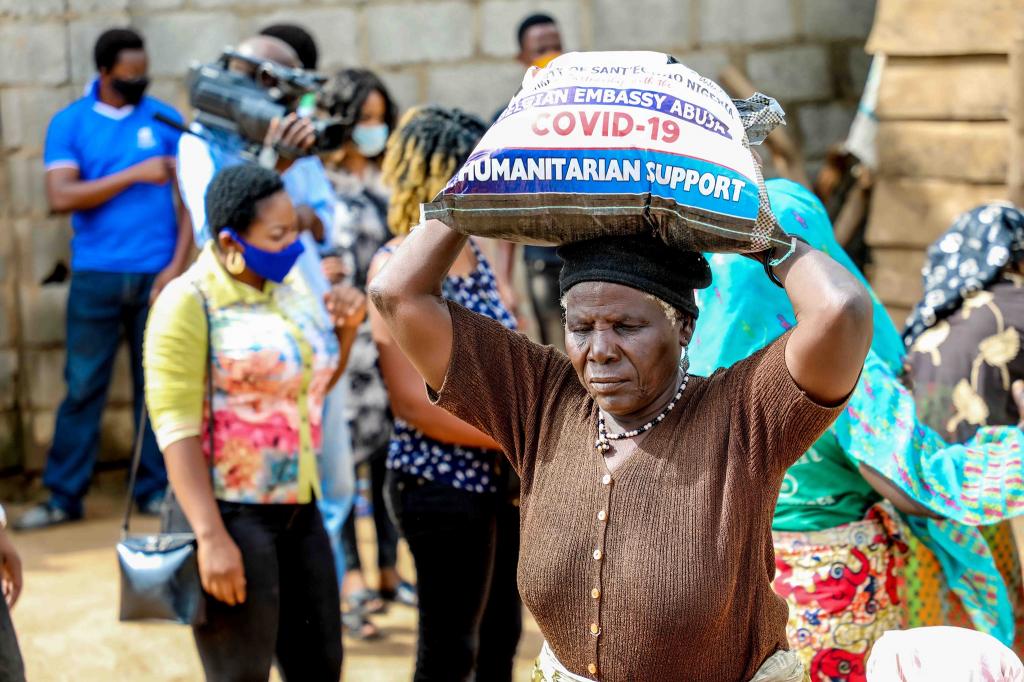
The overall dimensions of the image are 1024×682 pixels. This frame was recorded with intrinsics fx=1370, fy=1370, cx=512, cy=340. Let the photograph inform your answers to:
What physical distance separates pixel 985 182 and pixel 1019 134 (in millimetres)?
533

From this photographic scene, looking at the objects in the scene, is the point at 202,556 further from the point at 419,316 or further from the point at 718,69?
the point at 718,69

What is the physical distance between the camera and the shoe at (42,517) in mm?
6812

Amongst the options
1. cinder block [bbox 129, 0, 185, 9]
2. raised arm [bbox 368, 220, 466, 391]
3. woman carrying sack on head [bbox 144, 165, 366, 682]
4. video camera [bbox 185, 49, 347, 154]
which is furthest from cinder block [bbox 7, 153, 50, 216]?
raised arm [bbox 368, 220, 466, 391]

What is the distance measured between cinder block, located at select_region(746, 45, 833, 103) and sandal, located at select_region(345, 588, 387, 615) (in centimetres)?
355

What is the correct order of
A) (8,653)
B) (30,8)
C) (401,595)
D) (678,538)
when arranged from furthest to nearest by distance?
(30,8)
(401,595)
(8,653)
(678,538)

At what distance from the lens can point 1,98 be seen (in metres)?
7.29

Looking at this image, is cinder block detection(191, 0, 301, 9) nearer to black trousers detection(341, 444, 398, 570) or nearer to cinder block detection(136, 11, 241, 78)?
cinder block detection(136, 11, 241, 78)

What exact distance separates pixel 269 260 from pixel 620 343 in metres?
1.59

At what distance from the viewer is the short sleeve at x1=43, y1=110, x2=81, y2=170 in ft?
22.4

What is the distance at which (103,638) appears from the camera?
17.7 feet

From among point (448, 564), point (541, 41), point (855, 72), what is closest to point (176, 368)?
point (448, 564)

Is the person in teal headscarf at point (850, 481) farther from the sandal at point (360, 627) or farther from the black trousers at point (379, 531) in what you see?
the black trousers at point (379, 531)

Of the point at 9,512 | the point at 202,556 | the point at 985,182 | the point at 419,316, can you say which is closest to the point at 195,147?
the point at 202,556

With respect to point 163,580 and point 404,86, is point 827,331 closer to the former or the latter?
point 163,580
